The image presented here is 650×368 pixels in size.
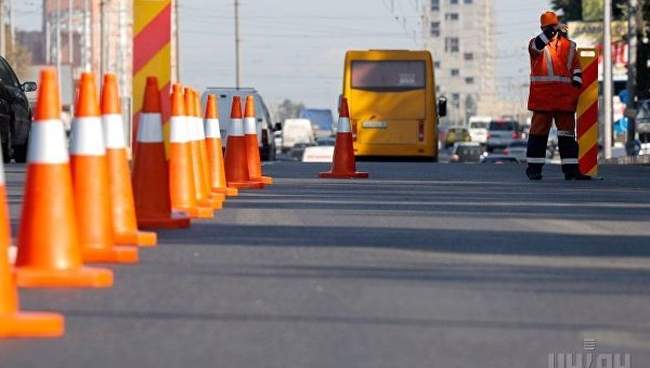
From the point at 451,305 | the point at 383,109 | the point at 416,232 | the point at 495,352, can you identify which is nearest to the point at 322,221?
the point at 416,232

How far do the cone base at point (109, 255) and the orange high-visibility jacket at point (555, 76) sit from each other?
455 inches

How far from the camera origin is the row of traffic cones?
27.5ft

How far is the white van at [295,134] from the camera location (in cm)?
11384

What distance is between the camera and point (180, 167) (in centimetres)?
1341

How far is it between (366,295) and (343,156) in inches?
546

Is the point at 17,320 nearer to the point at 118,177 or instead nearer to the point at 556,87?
the point at 118,177

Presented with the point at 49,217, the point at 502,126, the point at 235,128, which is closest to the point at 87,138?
the point at 49,217

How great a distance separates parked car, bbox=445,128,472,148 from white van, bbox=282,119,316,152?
1386 inches

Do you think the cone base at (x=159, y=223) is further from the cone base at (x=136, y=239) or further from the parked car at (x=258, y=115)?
the parked car at (x=258, y=115)

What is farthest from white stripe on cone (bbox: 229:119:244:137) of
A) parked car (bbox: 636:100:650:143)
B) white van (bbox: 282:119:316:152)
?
white van (bbox: 282:119:316:152)

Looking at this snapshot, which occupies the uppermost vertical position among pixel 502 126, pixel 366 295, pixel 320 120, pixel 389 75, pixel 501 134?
pixel 389 75

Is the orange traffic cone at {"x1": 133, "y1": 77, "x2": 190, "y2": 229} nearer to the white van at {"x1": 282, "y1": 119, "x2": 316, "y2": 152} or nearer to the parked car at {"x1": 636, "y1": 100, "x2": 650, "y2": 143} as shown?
the parked car at {"x1": 636, "y1": 100, "x2": 650, "y2": 143}

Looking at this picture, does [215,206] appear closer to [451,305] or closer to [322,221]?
→ [322,221]

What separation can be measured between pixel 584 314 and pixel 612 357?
103cm
